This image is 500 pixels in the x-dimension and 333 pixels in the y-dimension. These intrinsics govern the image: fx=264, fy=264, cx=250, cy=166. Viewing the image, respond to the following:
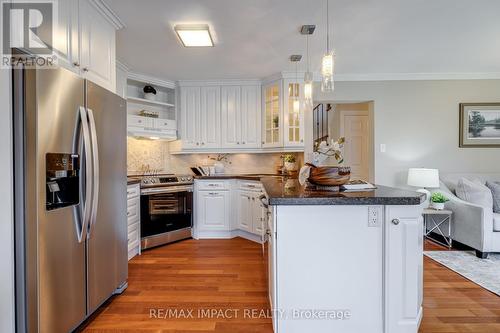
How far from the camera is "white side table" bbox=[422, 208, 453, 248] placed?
134 inches

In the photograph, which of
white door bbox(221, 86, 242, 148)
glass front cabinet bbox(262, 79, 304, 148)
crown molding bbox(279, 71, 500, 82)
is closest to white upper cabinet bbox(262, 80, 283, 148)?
glass front cabinet bbox(262, 79, 304, 148)

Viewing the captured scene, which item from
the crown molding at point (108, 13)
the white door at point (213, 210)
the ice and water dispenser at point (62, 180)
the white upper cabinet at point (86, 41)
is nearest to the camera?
the ice and water dispenser at point (62, 180)

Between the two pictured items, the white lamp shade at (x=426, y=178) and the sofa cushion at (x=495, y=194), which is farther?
the white lamp shade at (x=426, y=178)

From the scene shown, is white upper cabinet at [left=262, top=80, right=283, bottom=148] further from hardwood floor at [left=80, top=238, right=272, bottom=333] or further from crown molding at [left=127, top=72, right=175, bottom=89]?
hardwood floor at [left=80, top=238, right=272, bottom=333]

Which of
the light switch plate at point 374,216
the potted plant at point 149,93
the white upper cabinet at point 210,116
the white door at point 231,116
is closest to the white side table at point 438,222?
the light switch plate at point 374,216

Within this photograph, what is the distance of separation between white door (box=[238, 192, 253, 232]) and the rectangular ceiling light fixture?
210 cm

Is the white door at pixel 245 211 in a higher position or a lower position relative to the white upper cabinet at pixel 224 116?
lower

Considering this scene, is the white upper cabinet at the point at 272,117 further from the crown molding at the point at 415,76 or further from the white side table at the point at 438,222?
the white side table at the point at 438,222

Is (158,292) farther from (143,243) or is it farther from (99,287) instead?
(143,243)

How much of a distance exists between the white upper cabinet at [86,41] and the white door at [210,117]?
1.92 m

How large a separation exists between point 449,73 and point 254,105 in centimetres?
302

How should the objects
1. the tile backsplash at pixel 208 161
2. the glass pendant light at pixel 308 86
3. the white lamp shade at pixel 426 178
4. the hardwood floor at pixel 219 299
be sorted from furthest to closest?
the tile backsplash at pixel 208 161 < the white lamp shade at pixel 426 178 < the glass pendant light at pixel 308 86 < the hardwood floor at pixel 219 299

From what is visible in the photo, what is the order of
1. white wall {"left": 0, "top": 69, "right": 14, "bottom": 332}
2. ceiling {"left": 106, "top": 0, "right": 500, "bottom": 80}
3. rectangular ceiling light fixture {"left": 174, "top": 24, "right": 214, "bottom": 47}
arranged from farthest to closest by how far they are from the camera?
rectangular ceiling light fixture {"left": 174, "top": 24, "right": 214, "bottom": 47} < ceiling {"left": 106, "top": 0, "right": 500, "bottom": 80} < white wall {"left": 0, "top": 69, "right": 14, "bottom": 332}

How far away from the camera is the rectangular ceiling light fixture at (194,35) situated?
2.53m
